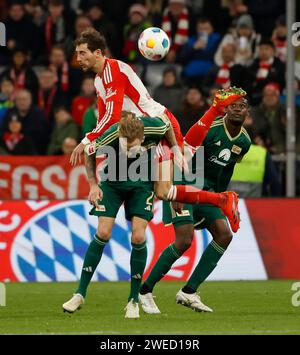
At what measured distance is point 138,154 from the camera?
39.0 feet

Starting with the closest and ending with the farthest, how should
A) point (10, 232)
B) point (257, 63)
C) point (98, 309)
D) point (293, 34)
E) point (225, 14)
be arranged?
point (98, 309) → point (10, 232) → point (293, 34) → point (257, 63) → point (225, 14)

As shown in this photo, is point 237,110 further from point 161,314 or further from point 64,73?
point 64,73

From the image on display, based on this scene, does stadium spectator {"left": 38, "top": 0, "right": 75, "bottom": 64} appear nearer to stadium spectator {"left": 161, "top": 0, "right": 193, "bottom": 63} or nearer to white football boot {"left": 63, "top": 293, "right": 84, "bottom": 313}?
stadium spectator {"left": 161, "top": 0, "right": 193, "bottom": 63}

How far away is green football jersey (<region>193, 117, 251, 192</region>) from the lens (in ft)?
42.2

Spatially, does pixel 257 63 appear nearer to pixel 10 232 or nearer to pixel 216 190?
pixel 10 232

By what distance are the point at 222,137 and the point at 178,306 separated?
5.64 ft

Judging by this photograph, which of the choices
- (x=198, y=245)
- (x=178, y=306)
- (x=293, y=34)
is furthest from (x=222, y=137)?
(x=293, y=34)

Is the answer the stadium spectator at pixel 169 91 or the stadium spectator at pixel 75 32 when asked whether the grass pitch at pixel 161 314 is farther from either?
the stadium spectator at pixel 75 32

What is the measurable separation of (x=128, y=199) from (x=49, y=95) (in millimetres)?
8742

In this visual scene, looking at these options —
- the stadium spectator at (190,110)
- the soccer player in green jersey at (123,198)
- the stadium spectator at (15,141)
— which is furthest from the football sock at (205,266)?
the stadium spectator at (15,141)

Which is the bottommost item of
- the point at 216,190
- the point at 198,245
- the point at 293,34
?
the point at 198,245

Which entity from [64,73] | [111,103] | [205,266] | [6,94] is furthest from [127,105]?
[64,73]

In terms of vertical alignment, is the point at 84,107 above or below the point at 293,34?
below

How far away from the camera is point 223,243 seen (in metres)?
12.8
